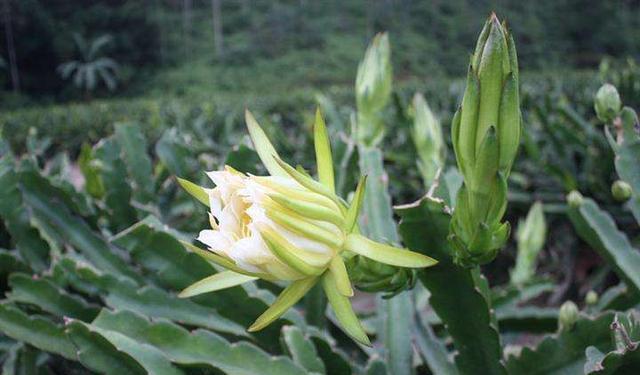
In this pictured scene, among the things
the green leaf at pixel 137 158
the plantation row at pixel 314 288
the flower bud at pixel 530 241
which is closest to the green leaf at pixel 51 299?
the plantation row at pixel 314 288

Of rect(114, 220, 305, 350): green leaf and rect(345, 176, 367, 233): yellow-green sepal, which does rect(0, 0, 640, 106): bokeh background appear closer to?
rect(114, 220, 305, 350): green leaf

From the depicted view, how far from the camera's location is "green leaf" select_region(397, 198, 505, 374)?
1.98 feet

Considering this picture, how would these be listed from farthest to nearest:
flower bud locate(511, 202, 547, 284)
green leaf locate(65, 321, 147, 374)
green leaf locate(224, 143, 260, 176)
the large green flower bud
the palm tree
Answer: the palm tree < flower bud locate(511, 202, 547, 284) < the large green flower bud < green leaf locate(224, 143, 260, 176) < green leaf locate(65, 321, 147, 374)

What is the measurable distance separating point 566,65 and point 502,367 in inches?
1032

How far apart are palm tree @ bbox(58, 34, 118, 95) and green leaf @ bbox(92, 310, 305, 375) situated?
21.8 metres

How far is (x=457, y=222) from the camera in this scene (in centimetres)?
55

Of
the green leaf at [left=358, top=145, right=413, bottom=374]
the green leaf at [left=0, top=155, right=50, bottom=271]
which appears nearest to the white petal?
the green leaf at [left=358, top=145, right=413, bottom=374]

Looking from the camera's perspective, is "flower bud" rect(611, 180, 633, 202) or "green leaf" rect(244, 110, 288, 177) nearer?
"green leaf" rect(244, 110, 288, 177)

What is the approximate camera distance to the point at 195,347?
709 mm

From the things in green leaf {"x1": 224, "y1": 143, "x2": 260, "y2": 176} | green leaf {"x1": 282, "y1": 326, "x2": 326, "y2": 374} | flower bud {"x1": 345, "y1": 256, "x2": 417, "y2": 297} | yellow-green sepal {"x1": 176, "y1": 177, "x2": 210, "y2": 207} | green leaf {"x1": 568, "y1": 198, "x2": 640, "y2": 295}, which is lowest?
green leaf {"x1": 282, "y1": 326, "x2": 326, "y2": 374}

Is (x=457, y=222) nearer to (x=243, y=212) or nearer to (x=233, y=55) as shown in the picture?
(x=243, y=212)

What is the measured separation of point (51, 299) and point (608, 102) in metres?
0.76

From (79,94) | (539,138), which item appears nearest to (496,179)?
(539,138)

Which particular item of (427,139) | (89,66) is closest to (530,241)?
(427,139)
